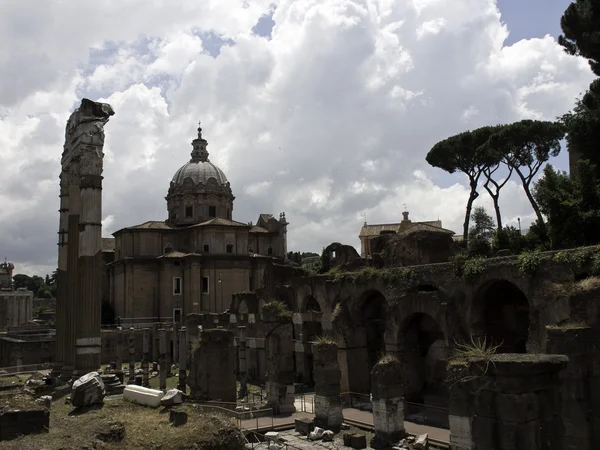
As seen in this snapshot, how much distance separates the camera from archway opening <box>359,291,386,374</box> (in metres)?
22.6

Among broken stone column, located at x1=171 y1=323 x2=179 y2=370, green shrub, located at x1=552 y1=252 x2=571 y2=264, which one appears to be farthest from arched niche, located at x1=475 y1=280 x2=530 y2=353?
broken stone column, located at x1=171 y1=323 x2=179 y2=370

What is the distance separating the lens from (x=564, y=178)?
24.8 m

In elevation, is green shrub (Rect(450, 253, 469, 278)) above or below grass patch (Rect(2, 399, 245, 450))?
above

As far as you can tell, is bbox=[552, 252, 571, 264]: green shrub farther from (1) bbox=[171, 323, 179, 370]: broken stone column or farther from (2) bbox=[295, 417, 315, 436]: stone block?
(1) bbox=[171, 323, 179, 370]: broken stone column

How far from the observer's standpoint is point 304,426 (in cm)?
1616

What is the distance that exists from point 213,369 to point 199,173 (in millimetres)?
35293

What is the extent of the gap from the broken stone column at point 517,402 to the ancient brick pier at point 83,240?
1284cm

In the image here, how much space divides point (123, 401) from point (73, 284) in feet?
21.1

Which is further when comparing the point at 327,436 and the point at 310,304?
the point at 310,304

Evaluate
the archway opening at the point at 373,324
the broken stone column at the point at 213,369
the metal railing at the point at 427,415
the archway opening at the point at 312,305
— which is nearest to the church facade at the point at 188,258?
the archway opening at the point at 312,305

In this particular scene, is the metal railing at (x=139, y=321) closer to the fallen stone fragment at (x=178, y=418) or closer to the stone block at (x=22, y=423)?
the fallen stone fragment at (x=178, y=418)

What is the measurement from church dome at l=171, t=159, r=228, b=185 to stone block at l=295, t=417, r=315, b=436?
121 ft

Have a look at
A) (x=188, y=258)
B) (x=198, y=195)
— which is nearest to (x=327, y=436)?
(x=188, y=258)

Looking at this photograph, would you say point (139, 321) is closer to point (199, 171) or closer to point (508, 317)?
point (199, 171)
